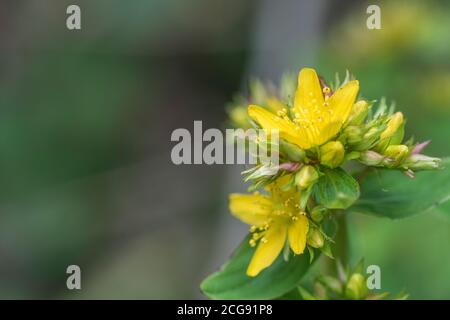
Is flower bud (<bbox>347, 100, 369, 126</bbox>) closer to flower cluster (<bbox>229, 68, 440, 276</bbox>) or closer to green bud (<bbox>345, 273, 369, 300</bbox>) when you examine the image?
flower cluster (<bbox>229, 68, 440, 276</bbox>)

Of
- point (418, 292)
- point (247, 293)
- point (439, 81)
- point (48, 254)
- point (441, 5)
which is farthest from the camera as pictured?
point (48, 254)

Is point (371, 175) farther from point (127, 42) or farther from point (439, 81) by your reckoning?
point (127, 42)

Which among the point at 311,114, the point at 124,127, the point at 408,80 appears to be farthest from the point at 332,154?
the point at 124,127

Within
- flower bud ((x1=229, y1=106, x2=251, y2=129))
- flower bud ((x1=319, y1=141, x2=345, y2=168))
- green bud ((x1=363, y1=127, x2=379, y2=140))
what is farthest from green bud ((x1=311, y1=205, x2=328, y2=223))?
flower bud ((x1=229, y1=106, x2=251, y2=129))

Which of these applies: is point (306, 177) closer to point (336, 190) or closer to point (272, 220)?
point (336, 190)

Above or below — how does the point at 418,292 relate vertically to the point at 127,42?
below

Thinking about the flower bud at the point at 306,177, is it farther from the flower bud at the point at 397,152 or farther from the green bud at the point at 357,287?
the green bud at the point at 357,287

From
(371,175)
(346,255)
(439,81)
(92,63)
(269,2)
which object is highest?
(269,2)

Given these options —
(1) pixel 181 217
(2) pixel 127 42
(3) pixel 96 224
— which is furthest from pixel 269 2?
(3) pixel 96 224
